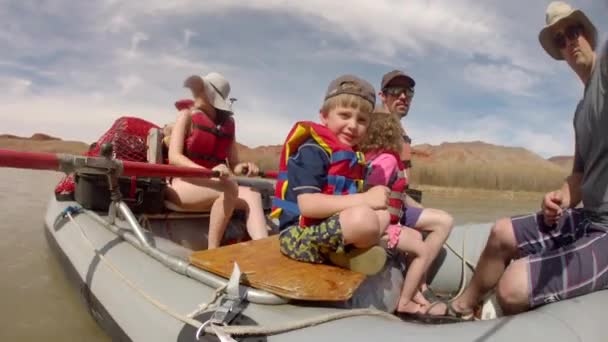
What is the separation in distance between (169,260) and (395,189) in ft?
3.91

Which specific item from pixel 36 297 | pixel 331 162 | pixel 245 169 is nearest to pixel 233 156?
pixel 245 169

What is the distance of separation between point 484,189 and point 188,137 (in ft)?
51.4

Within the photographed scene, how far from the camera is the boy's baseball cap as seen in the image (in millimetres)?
1881

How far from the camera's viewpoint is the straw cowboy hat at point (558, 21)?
69.7 inches

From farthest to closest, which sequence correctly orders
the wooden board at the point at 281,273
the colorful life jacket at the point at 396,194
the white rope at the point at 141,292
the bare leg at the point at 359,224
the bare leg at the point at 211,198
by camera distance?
1. the bare leg at the point at 211,198
2. the colorful life jacket at the point at 396,194
3. the bare leg at the point at 359,224
4. the wooden board at the point at 281,273
5. the white rope at the point at 141,292

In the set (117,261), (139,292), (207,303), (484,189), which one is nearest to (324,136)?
(207,303)

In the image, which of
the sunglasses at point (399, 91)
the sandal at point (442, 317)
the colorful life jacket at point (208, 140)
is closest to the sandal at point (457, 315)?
the sandal at point (442, 317)

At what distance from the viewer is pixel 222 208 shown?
3098 millimetres

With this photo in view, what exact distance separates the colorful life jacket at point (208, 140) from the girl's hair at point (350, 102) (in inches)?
62.4

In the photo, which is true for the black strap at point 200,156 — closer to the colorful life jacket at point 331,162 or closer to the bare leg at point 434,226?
the colorful life jacket at point 331,162

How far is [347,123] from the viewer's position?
6.34ft

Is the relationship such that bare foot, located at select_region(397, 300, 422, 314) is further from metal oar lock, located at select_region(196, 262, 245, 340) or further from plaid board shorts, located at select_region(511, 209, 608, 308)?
metal oar lock, located at select_region(196, 262, 245, 340)

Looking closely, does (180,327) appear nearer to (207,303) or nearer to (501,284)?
(207,303)

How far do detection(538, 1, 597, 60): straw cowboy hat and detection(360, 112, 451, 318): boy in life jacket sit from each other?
30.0 inches
